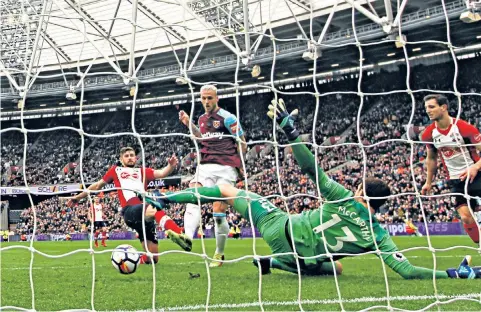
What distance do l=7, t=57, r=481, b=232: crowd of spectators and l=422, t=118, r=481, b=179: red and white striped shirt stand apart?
34.4 ft

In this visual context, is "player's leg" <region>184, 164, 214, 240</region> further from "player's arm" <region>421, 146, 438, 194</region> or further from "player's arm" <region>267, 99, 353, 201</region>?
"player's arm" <region>421, 146, 438, 194</region>

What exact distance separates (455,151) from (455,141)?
196mm

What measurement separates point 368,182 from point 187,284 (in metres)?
1.79

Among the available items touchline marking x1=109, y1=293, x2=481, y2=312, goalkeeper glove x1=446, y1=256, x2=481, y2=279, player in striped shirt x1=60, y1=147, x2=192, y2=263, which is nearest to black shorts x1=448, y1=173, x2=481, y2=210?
goalkeeper glove x1=446, y1=256, x2=481, y2=279

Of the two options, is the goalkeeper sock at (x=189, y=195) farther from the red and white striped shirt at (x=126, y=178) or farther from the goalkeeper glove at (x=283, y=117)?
the red and white striped shirt at (x=126, y=178)

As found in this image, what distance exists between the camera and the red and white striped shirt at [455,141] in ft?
18.6

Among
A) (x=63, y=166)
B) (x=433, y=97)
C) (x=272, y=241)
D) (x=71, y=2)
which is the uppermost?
(x=71, y=2)

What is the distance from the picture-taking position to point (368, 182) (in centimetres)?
472

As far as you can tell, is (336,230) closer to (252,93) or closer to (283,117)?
(283,117)

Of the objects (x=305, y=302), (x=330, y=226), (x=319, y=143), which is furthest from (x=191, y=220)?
(x=319, y=143)

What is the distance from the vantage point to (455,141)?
6008mm

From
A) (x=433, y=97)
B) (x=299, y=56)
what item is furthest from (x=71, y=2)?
(x=433, y=97)

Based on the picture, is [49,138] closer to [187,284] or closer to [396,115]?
[396,115]

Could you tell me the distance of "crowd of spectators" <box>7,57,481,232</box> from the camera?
62.5ft
